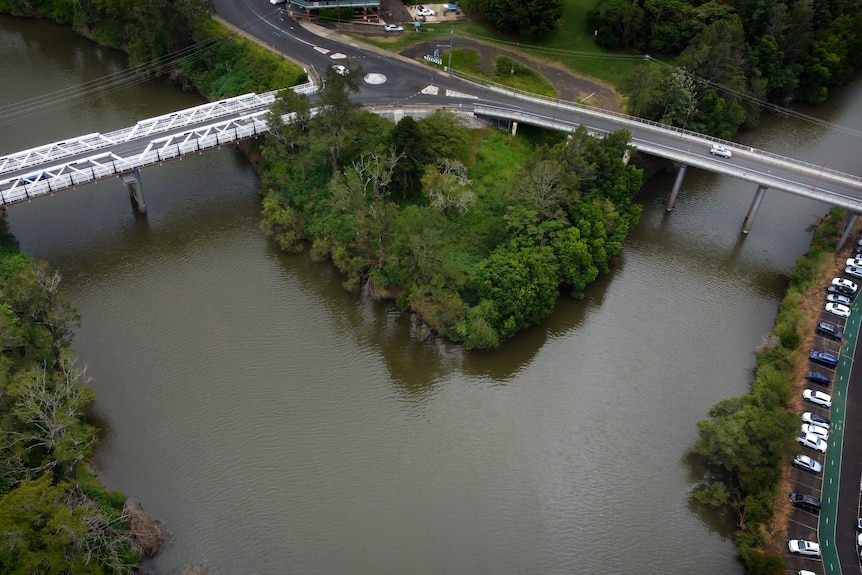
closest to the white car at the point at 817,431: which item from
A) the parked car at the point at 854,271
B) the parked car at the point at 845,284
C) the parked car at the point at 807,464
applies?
the parked car at the point at 807,464

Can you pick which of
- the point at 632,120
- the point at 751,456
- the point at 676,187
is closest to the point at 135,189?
the point at 632,120

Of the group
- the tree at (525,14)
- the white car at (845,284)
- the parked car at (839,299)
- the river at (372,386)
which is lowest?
the river at (372,386)

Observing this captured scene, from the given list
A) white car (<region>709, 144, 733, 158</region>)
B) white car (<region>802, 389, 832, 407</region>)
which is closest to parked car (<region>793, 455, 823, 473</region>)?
white car (<region>802, 389, 832, 407</region>)

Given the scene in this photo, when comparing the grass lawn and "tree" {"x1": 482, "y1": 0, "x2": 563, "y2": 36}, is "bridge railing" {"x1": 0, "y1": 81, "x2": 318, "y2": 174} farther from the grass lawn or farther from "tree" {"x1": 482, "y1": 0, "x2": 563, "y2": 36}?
"tree" {"x1": 482, "y1": 0, "x2": 563, "y2": 36}

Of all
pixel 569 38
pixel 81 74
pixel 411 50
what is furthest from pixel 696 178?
pixel 81 74

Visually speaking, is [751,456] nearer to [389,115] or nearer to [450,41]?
[389,115]

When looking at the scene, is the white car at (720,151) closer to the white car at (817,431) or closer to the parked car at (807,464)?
the white car at (817,431)

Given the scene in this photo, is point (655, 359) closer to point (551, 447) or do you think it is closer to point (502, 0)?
point (551, 447)
